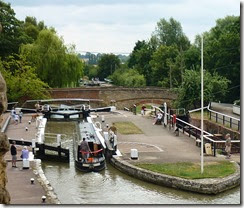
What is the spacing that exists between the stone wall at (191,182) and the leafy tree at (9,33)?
34967 mm

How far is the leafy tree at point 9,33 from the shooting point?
177ft

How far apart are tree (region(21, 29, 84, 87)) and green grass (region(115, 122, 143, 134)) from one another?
15.9 m

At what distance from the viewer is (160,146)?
27578mm

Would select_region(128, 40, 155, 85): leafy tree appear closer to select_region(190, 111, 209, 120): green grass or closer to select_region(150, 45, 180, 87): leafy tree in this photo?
select_region(150, 45, 180, 87): leafy tree

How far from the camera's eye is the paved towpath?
2417cm

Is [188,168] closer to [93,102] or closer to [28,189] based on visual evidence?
[28,189]

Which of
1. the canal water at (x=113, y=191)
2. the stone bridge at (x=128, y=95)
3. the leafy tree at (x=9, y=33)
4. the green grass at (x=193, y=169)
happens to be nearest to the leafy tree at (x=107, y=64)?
the leafy tree at (x=9, y=33)

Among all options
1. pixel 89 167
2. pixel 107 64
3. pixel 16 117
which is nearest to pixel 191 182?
pixel 89 167

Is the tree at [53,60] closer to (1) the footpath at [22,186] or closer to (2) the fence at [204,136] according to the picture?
(2) the fence at [204,136]

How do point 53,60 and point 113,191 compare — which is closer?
point 113,191

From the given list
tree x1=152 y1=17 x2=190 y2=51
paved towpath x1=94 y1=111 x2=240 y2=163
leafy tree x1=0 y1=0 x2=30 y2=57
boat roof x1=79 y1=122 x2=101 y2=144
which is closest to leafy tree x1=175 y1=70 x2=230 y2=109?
paved towpath x1=94 y1=111 x2=240 y2=163

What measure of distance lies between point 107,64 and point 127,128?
69.1 metres

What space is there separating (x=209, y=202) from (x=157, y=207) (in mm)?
3222

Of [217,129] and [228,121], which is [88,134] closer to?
[217,129]
